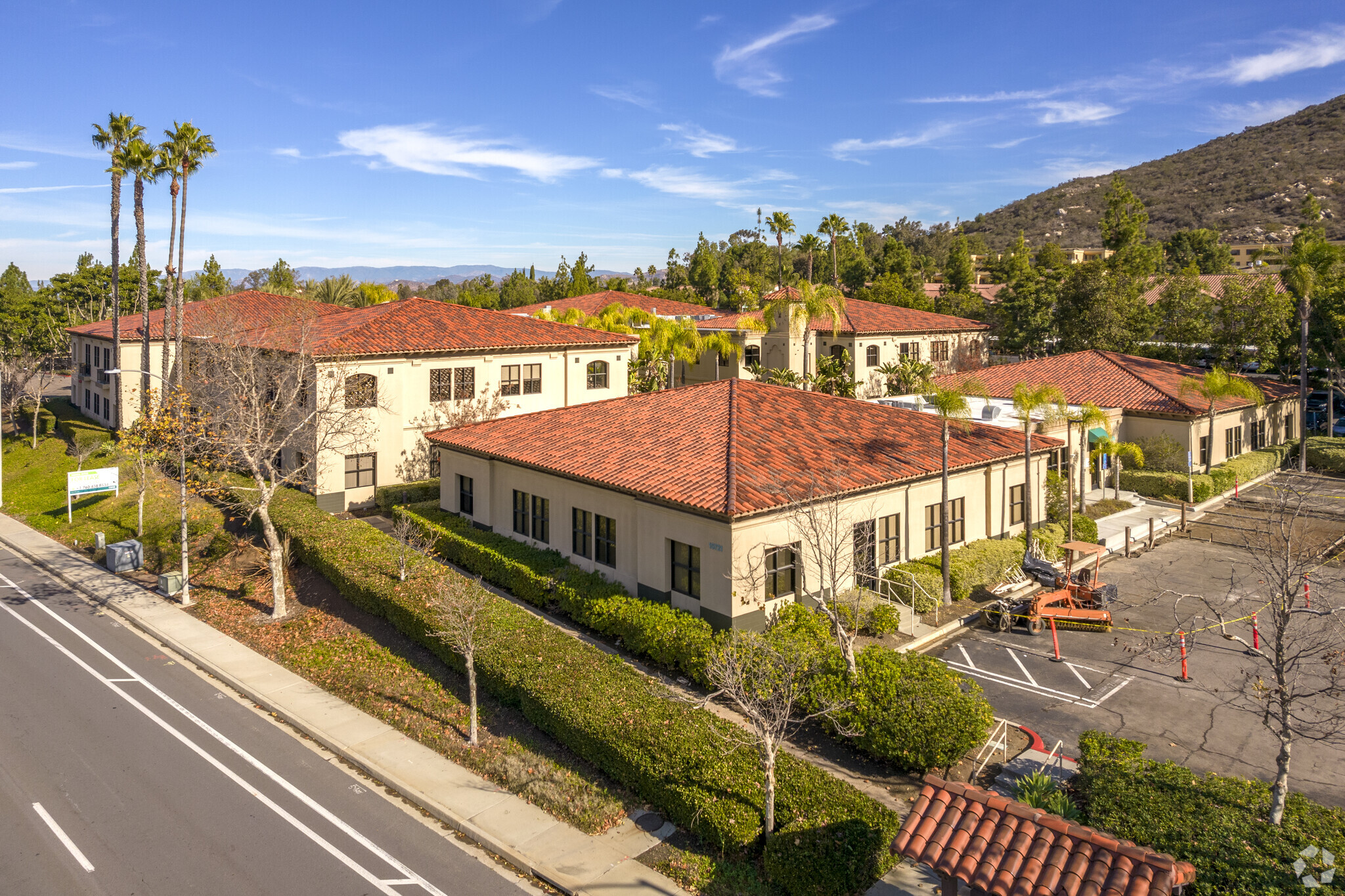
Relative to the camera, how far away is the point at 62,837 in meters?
14.0

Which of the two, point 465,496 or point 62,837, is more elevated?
point 465,496

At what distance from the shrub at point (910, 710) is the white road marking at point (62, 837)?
1238cm

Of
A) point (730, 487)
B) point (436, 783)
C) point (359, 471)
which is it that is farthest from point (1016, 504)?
point (359, 471)

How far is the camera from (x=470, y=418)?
123 feet

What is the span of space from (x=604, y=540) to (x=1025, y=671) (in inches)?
440

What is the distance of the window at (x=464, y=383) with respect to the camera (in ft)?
122

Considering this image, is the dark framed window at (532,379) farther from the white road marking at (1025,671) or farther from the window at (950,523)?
the white road marking at (1025,671)

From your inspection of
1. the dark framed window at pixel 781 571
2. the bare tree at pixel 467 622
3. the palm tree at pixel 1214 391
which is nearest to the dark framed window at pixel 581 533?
the bare tree at pixel 467 622

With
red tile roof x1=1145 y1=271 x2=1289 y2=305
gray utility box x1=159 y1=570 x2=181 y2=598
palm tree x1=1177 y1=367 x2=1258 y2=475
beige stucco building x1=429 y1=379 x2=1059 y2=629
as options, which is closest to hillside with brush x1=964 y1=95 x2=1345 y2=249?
red tile roof x1=1145 y1=271 x2=1289 y2=305

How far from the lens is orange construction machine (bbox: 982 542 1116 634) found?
22.0 metres

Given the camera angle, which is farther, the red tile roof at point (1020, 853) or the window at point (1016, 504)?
the window at point (1016, 504)

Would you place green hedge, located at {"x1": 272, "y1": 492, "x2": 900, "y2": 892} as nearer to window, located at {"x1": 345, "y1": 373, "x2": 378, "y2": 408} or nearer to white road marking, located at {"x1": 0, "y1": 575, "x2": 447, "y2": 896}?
white road marking, located at {"x1": 0, "y1": 575, "x2": 447, "y2": 896}

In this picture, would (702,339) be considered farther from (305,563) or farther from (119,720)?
(119,720)

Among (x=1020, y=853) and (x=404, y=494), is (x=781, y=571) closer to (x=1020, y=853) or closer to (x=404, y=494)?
(x=1020, y=853)
